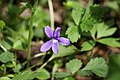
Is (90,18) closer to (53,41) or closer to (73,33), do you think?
(73,33)

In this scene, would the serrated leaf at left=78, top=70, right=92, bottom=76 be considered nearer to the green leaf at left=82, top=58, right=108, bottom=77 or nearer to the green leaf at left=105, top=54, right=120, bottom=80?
the green leaf at left=82, top=58, right=108, bottom=77

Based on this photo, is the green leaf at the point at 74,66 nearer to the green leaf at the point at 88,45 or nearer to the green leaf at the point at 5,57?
the green leaf at the point at 88,45

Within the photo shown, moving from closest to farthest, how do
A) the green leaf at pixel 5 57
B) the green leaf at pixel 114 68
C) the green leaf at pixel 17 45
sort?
1. the green leaf at pixel 114 68
2. the green leaf at pixel 5 57
3. the green leaf at pixel 17 45

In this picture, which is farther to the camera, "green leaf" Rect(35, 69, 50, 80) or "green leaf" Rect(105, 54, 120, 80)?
"green leaf" Rect(35, 69, 50, 80)

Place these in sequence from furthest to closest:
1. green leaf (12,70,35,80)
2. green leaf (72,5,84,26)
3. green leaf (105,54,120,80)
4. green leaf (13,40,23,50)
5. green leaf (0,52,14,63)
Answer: green leaf (13,40,23,50), green leaf (72,5,84,26), green leaf (0,52,14,63), green leaf (12,70,35,80), green leaf (105,54,120,80)

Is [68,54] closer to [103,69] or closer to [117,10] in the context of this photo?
[103,69]

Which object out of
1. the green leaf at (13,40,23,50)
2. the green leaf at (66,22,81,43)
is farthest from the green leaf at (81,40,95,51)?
the green leaf at (13,40,23,50)

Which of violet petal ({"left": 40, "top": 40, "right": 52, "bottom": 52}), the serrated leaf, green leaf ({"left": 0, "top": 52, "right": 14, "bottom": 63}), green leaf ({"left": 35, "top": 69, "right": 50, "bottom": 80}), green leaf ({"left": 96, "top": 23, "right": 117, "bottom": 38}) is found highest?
violet petal ({"left": 40, "top": 40, "right": 52, "bottom": 52})

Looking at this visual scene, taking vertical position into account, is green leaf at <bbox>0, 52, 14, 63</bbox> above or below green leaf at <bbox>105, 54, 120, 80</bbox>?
below

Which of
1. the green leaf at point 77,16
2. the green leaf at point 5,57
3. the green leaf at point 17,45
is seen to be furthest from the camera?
the green leaf at point 17,45

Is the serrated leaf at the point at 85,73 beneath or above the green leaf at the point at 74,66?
beneath

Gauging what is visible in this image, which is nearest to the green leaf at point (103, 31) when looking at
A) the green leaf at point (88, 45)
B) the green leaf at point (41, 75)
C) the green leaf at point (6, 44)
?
the green leaf at point (88, 45)

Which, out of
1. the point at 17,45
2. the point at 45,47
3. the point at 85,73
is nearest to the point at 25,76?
the point at 45,47

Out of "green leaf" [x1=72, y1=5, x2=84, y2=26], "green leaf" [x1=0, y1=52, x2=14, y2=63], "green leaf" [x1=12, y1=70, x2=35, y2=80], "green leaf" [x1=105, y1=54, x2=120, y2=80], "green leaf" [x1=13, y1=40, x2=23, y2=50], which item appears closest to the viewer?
"green leaf" [x1=105, y1=54, x2=120, y2=80]
